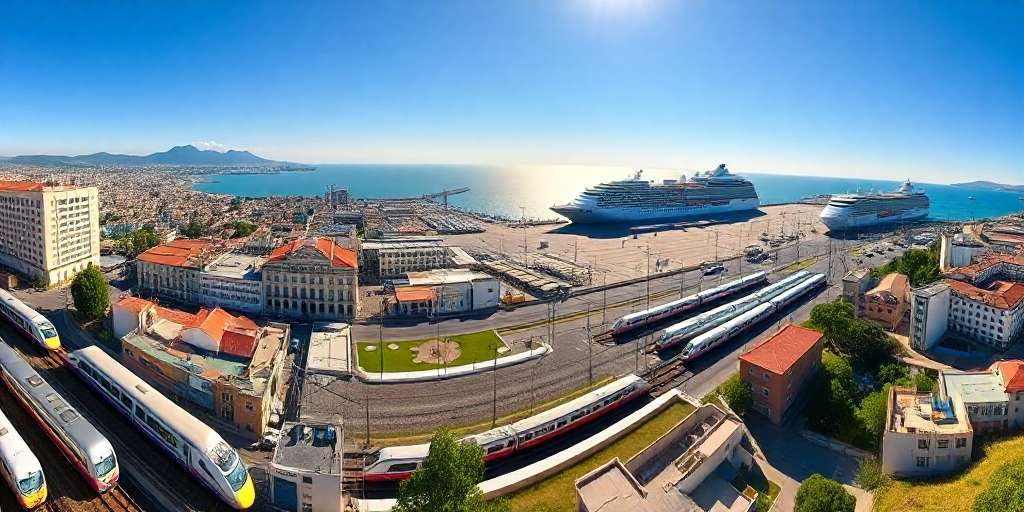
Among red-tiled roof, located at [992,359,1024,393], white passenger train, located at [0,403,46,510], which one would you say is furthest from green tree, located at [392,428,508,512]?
red-tiled roof, located at [992,359,1024,393]

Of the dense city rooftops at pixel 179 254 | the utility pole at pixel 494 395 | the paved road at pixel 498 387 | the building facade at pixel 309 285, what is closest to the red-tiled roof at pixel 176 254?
the dense city rooftops at pixel 179 254

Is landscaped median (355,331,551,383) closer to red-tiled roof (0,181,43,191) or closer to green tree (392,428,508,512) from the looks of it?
green tree (392,428,508,512)

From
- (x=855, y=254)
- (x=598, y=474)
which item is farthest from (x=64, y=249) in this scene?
(x=855, y=254)

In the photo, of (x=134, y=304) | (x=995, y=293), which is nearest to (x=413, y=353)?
(x=134, y=304)

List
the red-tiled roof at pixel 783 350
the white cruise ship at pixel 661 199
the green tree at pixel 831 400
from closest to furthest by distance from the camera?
the green tree at pixel 831 400 → the red-tiled roof at pixel 783 350 → the white cruise ship at pixel 661 199

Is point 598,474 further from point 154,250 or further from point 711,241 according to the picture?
point 711,241

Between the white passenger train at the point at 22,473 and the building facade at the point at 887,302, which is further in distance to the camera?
the building facade at the point at 887,302

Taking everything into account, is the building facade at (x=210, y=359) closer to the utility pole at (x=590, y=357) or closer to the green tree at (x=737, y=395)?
the utility pole at (x=590, y=357)
